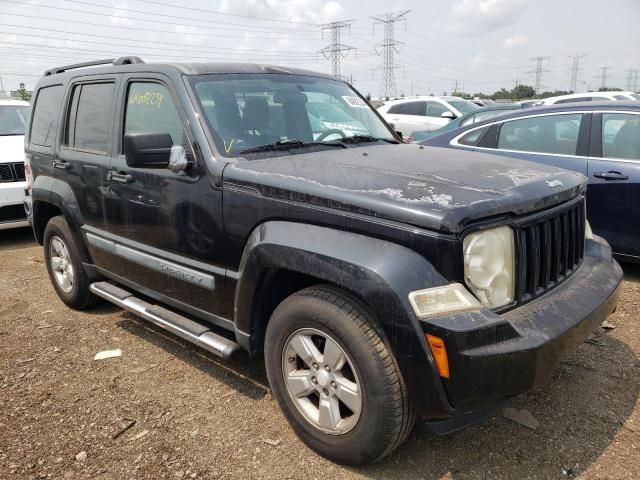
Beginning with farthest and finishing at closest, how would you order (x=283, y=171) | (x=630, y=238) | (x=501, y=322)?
(x=630, y=238), (x=283, y=171), (x=501, y=322)

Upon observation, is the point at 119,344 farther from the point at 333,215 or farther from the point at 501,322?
the point at 501,322

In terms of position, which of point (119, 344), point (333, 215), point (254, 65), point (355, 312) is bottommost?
point (119, 344)

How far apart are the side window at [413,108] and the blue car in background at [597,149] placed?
7789 mm

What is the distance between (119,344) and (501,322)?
2948mm

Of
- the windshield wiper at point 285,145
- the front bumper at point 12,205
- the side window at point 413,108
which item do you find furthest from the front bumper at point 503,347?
the side window at point 413,108

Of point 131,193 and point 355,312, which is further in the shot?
point 131,193

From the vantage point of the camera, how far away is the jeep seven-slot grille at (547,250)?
233 cm

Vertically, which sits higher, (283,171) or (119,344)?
(283,171)

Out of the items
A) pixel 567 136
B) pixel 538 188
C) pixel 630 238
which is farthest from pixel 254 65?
pixel 630 238

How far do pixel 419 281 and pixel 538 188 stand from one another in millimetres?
869

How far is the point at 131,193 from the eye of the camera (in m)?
3.46

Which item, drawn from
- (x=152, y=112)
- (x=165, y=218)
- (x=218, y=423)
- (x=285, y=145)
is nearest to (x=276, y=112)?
(x=285, y=145)

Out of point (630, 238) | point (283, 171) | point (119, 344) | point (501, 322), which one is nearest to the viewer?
point (501, 322)

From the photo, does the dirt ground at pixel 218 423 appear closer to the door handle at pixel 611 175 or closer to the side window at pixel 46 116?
the door handle at pixel 611 175
